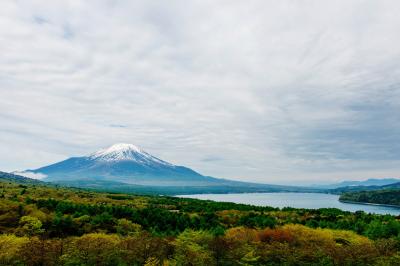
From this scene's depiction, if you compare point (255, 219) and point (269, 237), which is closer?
point (269, 237)

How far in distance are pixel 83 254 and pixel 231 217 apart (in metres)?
56.5

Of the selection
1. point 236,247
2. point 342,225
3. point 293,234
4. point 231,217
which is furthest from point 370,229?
point 236,247

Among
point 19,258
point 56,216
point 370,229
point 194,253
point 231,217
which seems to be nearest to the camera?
point 19,258

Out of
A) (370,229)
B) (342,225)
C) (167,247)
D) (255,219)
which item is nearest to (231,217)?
(255,219)

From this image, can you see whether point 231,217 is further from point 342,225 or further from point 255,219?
point 342,225

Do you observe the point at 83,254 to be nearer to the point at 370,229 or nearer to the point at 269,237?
the point at 269,237

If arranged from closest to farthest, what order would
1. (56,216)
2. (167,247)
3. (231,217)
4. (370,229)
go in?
1. (167,247)
2. (56,216)
3. (370,229)
4. (231,217)

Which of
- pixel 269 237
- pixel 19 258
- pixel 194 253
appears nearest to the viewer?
pixel 19 258

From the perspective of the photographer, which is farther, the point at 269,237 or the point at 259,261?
the point at 269,237

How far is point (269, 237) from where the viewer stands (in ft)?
188

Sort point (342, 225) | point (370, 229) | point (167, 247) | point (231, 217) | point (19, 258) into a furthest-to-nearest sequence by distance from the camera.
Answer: point (231, 217), point (342, 225), point (370, 229), point (167, 247), point (19, 258)

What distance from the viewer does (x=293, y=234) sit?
58531 millimetres

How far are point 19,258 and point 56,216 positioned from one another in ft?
97.8

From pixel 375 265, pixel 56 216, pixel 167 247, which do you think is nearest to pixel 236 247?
pixel 167 247
